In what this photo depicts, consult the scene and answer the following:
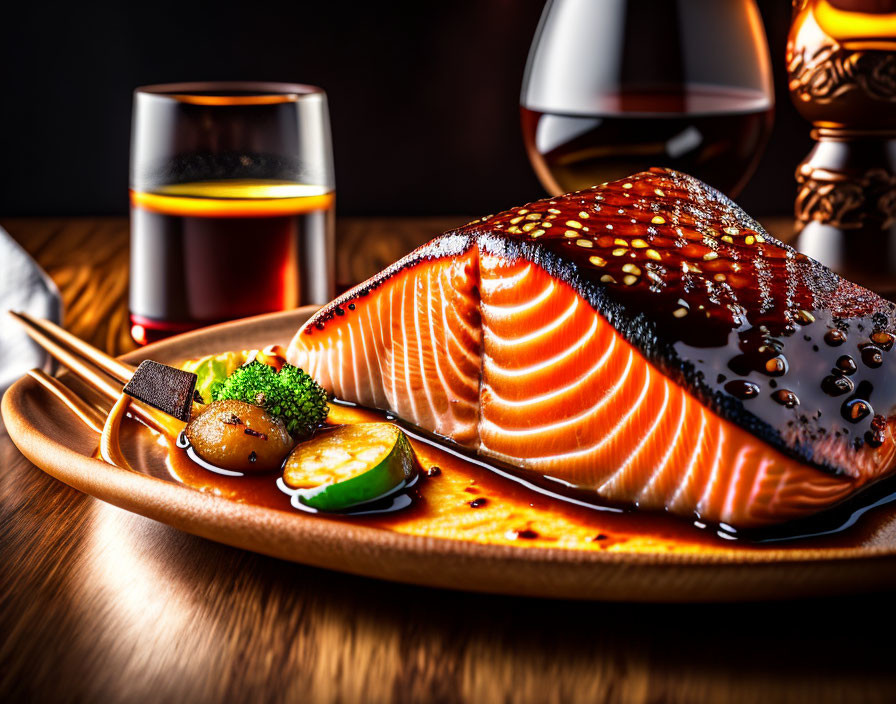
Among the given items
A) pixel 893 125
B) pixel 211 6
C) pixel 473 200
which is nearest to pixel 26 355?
pixel 893 125

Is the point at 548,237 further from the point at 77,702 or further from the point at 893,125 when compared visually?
the point at 893,125

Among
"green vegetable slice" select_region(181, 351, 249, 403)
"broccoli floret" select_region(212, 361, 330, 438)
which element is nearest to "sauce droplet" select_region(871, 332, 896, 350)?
"broccoli floret" select_region(212, 361, 330, 438)

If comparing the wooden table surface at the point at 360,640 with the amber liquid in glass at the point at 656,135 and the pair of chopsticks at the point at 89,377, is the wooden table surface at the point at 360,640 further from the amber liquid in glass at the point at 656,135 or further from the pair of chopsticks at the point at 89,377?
the amber liquid in glass at the point at 656,135

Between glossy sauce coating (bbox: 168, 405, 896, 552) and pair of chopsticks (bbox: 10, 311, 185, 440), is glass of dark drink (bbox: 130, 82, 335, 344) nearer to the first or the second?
pair of chopsticks (bbox: 10, 311, 185, 440)

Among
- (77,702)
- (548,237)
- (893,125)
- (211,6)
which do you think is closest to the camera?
(77,702)

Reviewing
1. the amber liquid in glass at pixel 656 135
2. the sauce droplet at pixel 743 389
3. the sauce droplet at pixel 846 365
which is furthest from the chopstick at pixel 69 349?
the amber liquid in glass at pixel 656 135

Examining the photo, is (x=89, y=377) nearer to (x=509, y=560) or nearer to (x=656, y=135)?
(x=509, y=560)
